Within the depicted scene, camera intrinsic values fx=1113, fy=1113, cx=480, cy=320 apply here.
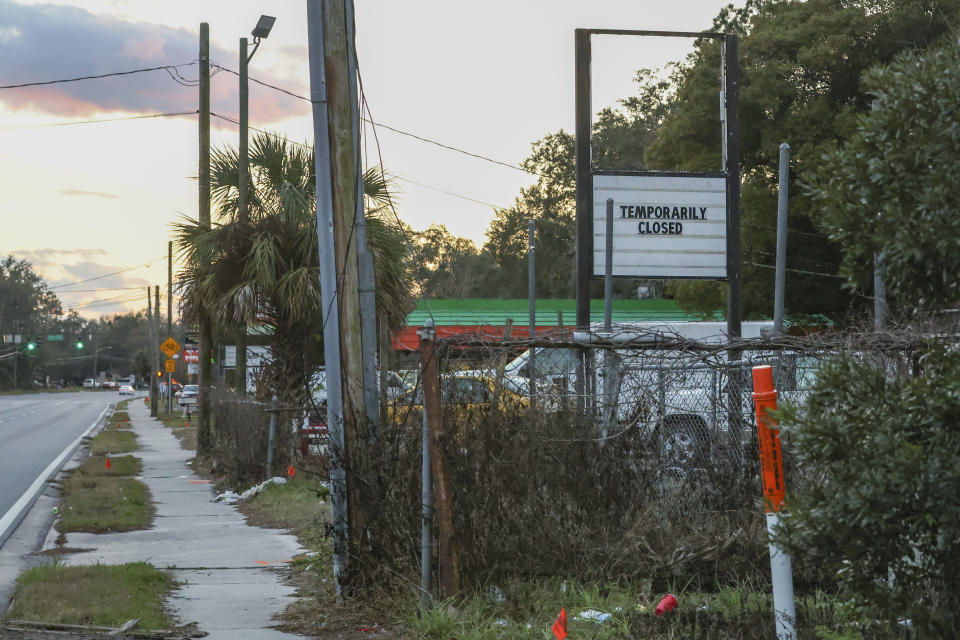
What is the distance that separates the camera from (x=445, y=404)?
24.1ft

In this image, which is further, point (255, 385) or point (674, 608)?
point (255, 385)

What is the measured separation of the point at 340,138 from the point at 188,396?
48.1 meters

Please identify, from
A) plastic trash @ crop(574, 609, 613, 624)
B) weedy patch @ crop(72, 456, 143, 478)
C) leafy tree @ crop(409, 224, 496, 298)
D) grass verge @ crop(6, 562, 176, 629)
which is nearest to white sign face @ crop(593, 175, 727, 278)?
grass verge @ crop(6, 562, 176, 629)

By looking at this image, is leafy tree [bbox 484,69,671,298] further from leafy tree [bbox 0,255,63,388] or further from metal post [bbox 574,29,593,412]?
leafy tree [bbox 0,255,63,388]

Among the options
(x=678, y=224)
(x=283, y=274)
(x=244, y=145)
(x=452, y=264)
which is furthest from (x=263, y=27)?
(x=452, y=264)

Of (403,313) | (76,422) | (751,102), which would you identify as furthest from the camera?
(76,422)

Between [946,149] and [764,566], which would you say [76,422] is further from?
[946,149]

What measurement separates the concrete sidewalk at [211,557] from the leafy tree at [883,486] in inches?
170

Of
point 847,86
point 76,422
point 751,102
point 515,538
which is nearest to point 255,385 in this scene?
point 515,538

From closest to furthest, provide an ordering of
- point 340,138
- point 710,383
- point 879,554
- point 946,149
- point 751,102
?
point 946,149
point 879,554
point 710,383
point 340,138
point 751,102

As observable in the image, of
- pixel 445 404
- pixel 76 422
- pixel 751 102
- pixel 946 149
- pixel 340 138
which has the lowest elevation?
pixel 76 422

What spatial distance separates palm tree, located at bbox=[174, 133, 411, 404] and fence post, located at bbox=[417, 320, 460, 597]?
9587 millimetres

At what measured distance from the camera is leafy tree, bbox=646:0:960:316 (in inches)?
1220

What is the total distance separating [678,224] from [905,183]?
968 centimetres
